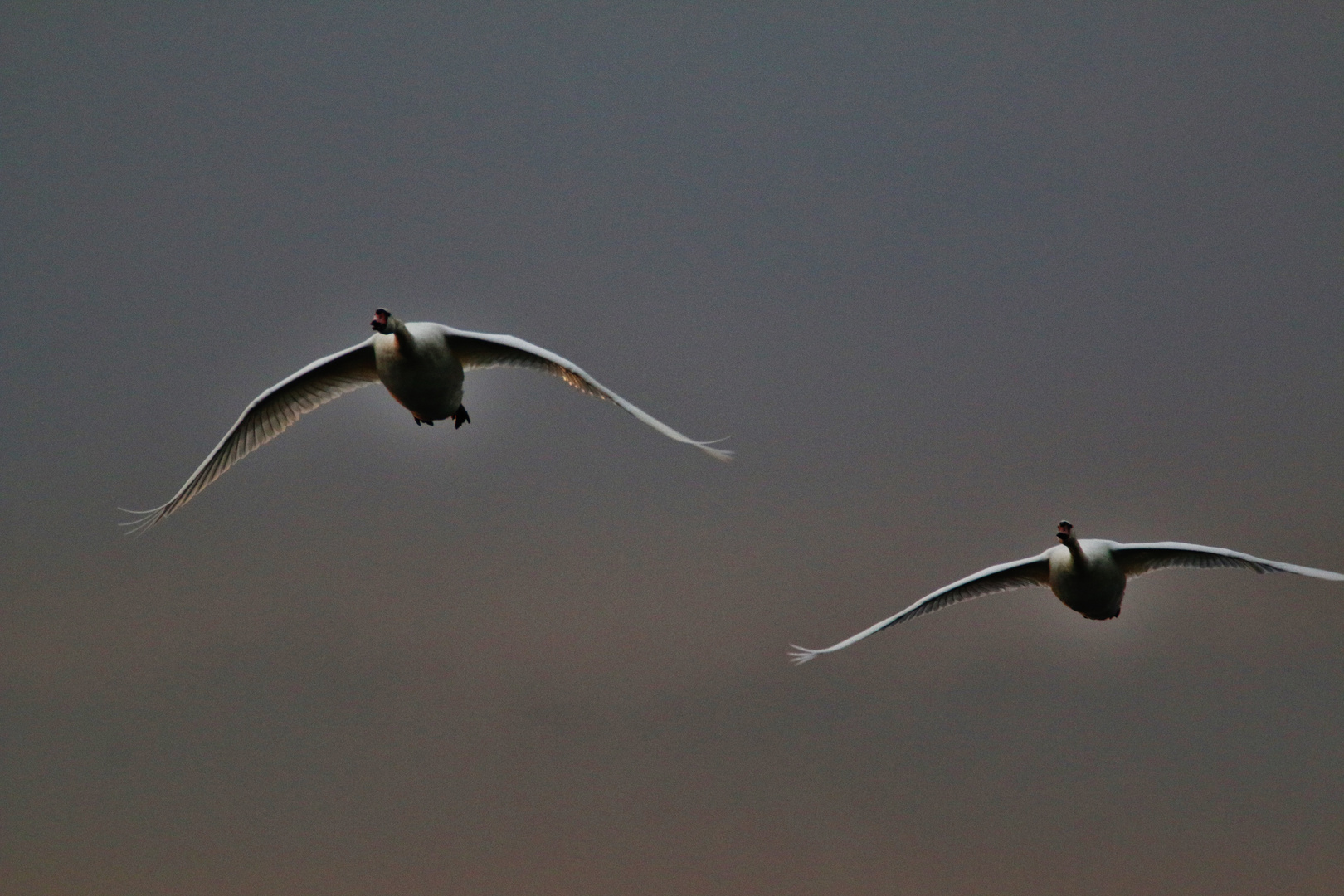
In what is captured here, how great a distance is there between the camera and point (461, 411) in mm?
23078

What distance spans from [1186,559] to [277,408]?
15638 mm

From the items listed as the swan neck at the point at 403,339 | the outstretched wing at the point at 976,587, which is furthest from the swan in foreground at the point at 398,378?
the outstretched wing at the point at 976,587

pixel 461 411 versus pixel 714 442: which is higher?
pixel 461 411

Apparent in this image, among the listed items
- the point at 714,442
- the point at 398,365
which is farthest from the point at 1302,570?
the point at 398,365

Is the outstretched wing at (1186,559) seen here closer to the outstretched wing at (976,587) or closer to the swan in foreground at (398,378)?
the outstretched wing at (976,587)

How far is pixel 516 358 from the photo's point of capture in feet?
72.0

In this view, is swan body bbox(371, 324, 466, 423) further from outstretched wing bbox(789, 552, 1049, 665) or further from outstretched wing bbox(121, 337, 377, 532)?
outstretched wing bbox(789, 552, 1049, 665)

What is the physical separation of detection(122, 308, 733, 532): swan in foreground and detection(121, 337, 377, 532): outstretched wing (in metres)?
0.01

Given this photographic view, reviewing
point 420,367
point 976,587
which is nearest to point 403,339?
point 420,367

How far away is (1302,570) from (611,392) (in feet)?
37.6

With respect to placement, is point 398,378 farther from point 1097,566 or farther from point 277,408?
point 1097,566

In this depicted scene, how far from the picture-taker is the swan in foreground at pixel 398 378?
2103 centimetres

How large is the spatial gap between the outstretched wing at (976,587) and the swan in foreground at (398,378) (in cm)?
779

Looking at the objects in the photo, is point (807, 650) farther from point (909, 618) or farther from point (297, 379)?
point (297, 379)
